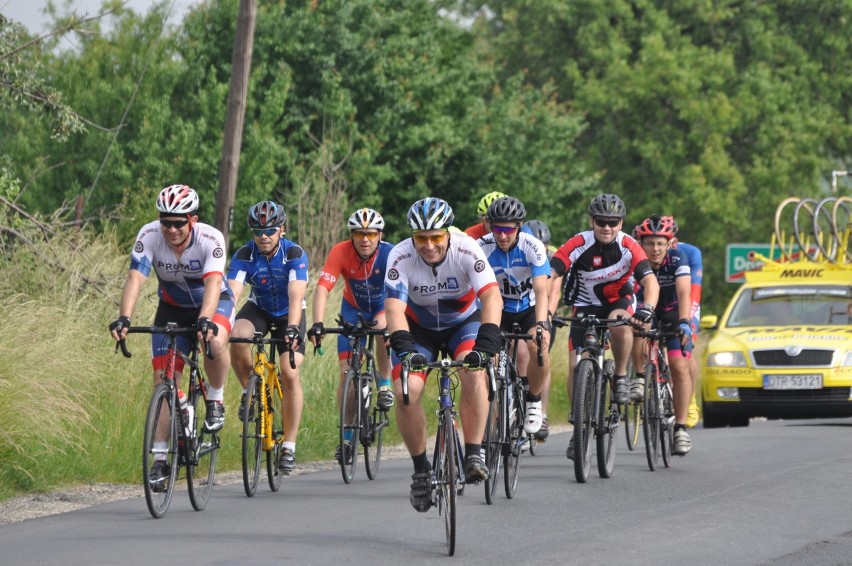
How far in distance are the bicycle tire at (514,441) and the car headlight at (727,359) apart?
668 centimetres

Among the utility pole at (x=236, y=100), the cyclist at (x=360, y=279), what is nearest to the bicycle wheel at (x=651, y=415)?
the cyclist at (x=360, y=279)

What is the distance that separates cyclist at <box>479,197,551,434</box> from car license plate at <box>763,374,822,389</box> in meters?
5.40

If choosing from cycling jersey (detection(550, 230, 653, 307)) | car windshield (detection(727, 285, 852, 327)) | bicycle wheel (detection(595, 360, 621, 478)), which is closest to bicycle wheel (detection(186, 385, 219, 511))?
bicycle wheel (detection(595, 360, 621, 478))

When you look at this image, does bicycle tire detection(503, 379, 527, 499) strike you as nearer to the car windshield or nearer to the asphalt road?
Result: the asphalt road

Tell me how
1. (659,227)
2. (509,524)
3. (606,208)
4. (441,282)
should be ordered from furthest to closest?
(659,227) → (606,208) → (509,524) → (441,282)

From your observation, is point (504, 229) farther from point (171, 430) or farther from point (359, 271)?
point (171, 430)

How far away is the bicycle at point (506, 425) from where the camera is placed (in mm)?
10836

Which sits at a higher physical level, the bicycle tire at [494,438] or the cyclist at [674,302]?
the cyclist at [674,302]

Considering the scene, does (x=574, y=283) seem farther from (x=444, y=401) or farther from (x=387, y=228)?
(x=387, y=228)

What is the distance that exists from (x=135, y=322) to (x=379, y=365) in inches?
166

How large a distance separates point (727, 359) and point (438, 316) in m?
9.21

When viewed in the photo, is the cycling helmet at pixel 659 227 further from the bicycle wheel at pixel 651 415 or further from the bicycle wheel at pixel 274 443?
the bicycle wheel at pixel 274 443

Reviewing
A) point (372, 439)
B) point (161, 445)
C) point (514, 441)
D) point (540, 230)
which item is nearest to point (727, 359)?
point (540, 230)

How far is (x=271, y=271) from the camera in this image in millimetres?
12148
